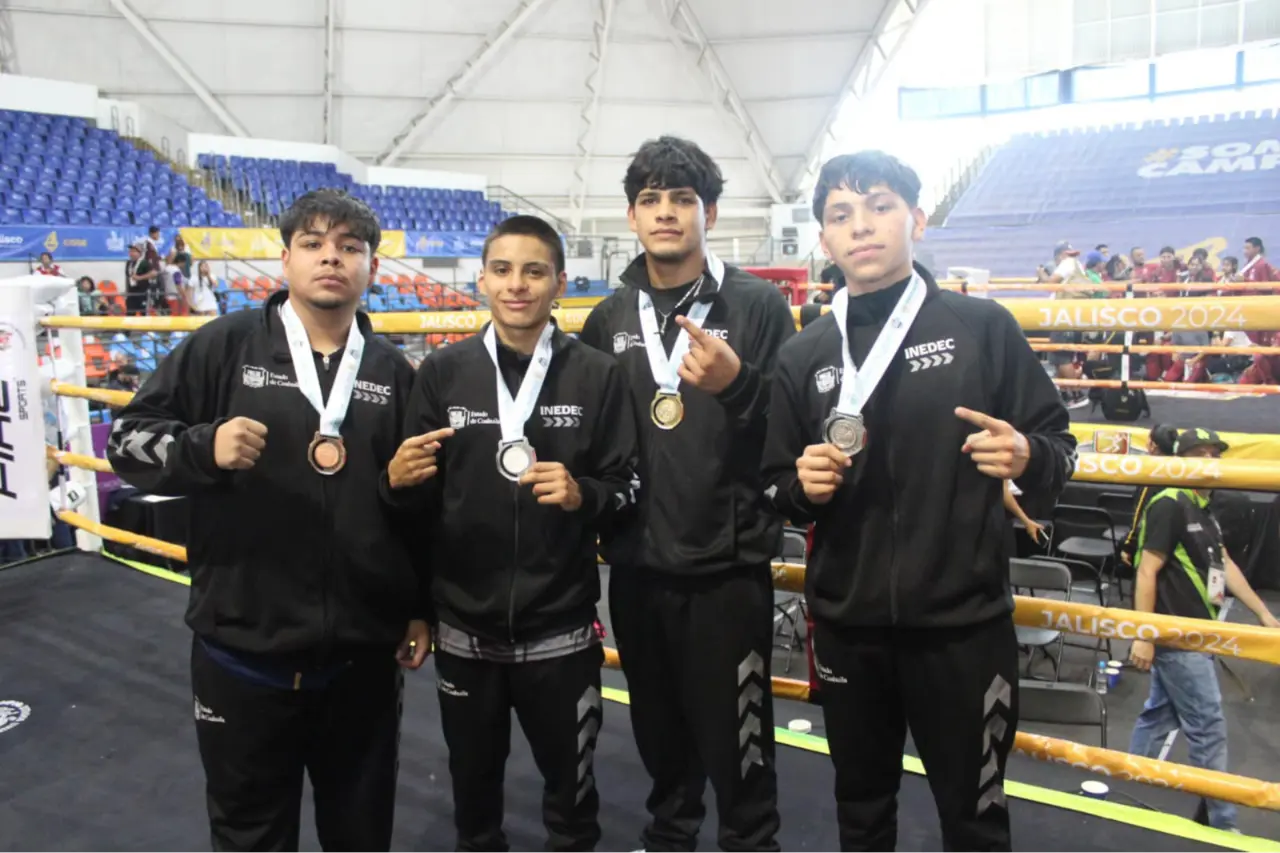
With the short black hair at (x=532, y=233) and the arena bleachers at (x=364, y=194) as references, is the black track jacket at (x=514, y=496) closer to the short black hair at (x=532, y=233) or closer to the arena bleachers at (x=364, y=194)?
the short black hair at (x=532, y=233)

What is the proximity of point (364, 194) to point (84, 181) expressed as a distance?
18.4ft

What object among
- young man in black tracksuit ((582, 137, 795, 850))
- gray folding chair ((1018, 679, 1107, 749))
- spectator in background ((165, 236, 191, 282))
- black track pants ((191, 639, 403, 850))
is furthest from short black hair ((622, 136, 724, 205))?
spectator in background ((165, 236, 191, 282))

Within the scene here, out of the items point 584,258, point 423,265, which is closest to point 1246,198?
point 584,258

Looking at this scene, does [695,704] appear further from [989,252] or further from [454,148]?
[454,148]

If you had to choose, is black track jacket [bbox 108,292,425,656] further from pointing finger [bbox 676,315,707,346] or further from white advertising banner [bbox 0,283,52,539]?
white advertising banner [bbox 0,283,52,539]

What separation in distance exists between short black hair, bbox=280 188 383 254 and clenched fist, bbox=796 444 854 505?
99 centimetres

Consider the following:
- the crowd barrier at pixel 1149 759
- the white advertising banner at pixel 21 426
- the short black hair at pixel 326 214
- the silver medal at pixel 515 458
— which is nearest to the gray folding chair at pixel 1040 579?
the crowd barrier at pixel 1149 759

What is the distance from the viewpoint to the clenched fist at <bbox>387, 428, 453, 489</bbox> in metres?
1.75

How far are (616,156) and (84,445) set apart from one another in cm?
1902

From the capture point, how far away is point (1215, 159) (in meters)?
19.5

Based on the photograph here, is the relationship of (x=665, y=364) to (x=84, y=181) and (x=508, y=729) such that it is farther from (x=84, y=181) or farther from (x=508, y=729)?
(x=84, y=181)

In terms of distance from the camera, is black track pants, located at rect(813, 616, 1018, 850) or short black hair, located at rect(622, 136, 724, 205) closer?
black track pants, located at rect(813, 616, 1018, 850)

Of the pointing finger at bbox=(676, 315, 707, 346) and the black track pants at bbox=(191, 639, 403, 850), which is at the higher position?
the pointing finger at bbox=(676, 315, 707, 346)

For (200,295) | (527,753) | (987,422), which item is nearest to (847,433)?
(987,422)
